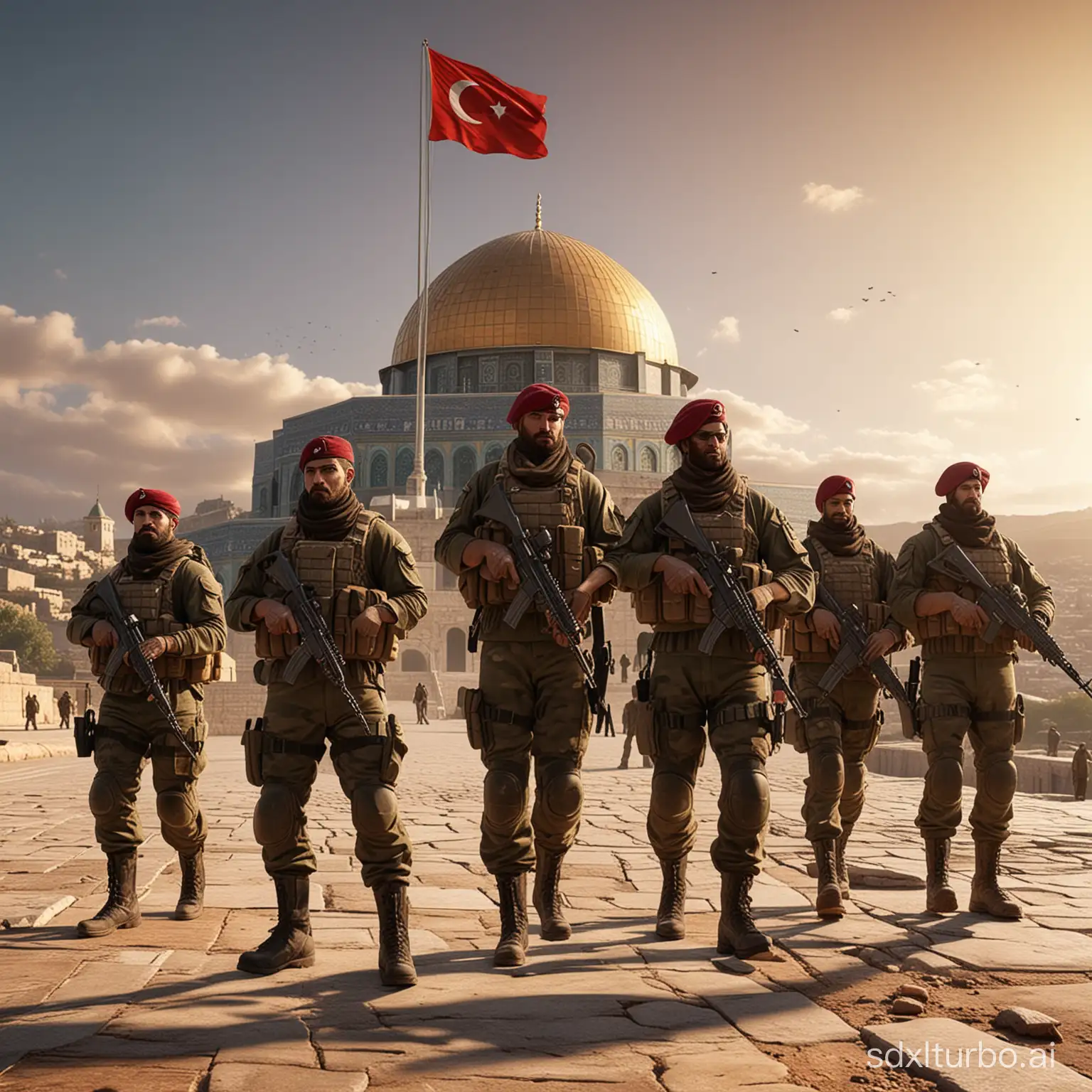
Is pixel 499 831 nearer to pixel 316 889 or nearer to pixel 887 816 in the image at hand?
pixel 316 889

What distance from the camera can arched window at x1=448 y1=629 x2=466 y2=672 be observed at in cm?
3822

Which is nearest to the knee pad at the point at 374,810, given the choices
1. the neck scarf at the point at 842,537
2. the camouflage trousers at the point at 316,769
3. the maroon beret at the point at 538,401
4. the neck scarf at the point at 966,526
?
the camouflage trousers at the point at 316,769

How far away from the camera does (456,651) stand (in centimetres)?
3872

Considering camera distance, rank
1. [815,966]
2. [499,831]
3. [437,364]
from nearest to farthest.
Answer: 1. [815,966]
2. [499,831]
3. [437,364]

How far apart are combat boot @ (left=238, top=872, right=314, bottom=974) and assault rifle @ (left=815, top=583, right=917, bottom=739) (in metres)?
2.47

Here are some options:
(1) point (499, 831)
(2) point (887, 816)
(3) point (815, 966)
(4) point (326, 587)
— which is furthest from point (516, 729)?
(2) point (887, 816)

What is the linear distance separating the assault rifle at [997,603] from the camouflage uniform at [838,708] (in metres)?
0.32

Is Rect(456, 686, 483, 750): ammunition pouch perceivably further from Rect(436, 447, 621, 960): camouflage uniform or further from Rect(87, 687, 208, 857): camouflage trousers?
Rect(87, 687, 208, 857): camouflage trousers

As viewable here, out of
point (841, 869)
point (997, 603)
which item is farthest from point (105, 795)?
point (997, 603)

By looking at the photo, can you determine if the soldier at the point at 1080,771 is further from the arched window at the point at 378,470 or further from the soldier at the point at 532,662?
the arched window at the point at 378,470

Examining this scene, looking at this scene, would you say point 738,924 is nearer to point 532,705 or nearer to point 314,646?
point 532,705

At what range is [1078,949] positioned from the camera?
4.07 metres

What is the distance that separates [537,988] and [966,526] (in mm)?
2895

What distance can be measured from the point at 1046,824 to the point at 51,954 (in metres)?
6.49
